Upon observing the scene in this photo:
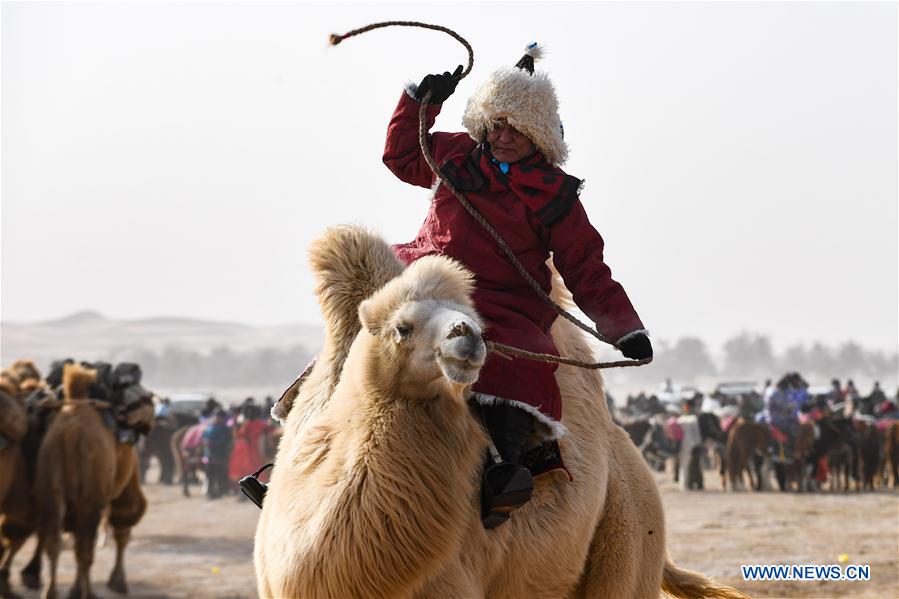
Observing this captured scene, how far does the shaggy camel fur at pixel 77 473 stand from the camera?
537 inches

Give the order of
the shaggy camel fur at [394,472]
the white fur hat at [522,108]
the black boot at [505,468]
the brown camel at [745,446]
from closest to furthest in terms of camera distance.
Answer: the shaggy camel fur at [394,472] < the black boot at [505,468] < the white fur hat at [522,108] < the brown camel at [745,446]

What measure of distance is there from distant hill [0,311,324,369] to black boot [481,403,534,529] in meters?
148

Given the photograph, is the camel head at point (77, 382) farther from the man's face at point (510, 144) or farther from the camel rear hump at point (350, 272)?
the man's face at point (510, 144)

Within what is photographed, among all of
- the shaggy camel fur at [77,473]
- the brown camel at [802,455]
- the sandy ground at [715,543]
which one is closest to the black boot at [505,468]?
the sandy ground at [715,543]

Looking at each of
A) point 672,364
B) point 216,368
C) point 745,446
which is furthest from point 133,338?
point 745,446

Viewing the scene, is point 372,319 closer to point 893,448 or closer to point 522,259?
point 522,259

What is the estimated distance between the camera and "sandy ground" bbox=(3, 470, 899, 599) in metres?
14.9

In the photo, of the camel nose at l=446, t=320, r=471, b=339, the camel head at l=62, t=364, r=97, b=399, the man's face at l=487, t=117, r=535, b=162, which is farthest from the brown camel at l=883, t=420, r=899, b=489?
the camel nose at l=446, t=320, r=471, b=339

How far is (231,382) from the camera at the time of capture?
15588 cm

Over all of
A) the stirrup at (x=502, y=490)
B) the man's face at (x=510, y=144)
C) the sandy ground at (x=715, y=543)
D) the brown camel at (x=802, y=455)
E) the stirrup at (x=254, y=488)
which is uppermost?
the man's face at (x=510, y=144)

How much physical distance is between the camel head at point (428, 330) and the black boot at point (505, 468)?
1.04ft

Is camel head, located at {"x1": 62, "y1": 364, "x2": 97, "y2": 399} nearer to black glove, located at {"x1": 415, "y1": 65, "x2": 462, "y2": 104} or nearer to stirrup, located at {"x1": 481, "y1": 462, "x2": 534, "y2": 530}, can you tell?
black glove, located at {"x1": 415, "y1": 65, "x2": 462, "y2": 104}

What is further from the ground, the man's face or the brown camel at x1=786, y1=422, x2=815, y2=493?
the man's face

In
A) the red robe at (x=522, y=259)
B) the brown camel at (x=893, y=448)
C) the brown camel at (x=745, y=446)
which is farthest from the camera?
the brown camel at (x=893, y=448)
